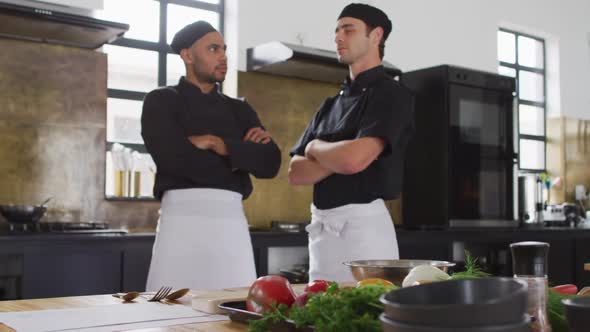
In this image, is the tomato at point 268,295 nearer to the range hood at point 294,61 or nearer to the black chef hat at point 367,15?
the black chef hat at point 367,15

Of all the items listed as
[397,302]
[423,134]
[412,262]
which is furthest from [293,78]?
[397,302]

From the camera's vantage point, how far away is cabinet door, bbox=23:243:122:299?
3.01 metres

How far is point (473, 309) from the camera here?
57cm

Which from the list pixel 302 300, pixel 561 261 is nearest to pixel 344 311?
pixel 302 300

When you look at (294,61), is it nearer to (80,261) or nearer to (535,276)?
(80,261)

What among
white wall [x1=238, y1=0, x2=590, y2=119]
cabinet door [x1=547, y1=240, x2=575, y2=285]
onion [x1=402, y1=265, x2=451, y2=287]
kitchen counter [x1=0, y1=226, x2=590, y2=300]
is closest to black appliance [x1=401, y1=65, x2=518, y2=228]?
cabinet door [x1=547, y1=240, x2=575, y2=285]

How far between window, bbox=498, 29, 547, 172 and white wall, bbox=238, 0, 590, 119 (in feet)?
0.31

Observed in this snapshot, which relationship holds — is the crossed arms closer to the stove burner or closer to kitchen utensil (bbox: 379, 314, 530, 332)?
the stove burner

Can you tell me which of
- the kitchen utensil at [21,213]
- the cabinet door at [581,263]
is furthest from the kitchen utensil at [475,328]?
the cabinet door at [581,263]

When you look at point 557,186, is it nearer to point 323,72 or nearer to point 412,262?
point 323,72

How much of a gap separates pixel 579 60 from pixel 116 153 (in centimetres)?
476

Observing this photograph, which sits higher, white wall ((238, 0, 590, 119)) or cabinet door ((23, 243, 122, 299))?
white wall ((238, 0, 590, 119))

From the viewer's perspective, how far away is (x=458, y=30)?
5.66 m

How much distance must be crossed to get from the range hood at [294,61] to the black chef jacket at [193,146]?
130 cm
